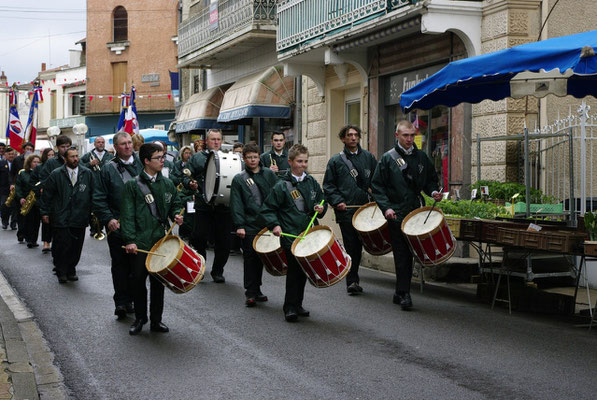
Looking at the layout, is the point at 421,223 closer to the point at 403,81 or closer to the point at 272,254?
the point at 272,254

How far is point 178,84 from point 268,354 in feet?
105

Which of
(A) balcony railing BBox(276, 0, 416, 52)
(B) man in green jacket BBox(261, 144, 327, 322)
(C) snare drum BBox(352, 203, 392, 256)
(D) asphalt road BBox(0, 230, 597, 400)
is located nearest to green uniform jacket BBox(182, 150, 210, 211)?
(D) asphalt road BBox(0, 230, 597, 400)

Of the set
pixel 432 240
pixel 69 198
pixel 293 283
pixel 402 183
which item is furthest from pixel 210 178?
pixel 432 240

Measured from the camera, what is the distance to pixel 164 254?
782 cm

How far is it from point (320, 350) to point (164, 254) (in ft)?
5.34

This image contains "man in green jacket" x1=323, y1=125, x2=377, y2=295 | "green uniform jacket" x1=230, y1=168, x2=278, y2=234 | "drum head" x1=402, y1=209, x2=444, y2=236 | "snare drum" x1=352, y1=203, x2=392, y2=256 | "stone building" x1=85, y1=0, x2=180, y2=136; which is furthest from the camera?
"stone building" x1=85, y1=0, x2=180, y2=136

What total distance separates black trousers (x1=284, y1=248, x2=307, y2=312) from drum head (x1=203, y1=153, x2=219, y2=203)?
336 centimetres

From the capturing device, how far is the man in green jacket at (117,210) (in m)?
8.83

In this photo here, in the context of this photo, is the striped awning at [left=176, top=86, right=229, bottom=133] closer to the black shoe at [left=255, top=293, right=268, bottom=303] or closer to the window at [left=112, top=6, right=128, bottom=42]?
the black shoe at [left=255, top=293, right=268, bottom=303]

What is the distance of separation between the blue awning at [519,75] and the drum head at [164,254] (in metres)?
3.55

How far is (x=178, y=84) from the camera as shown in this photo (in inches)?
1503

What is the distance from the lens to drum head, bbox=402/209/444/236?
354 inches

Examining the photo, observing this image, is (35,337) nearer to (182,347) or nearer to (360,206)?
(182,347)

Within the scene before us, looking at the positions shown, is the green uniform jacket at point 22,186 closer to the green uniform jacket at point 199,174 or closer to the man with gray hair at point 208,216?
the green uniform jacket at point 199,174
